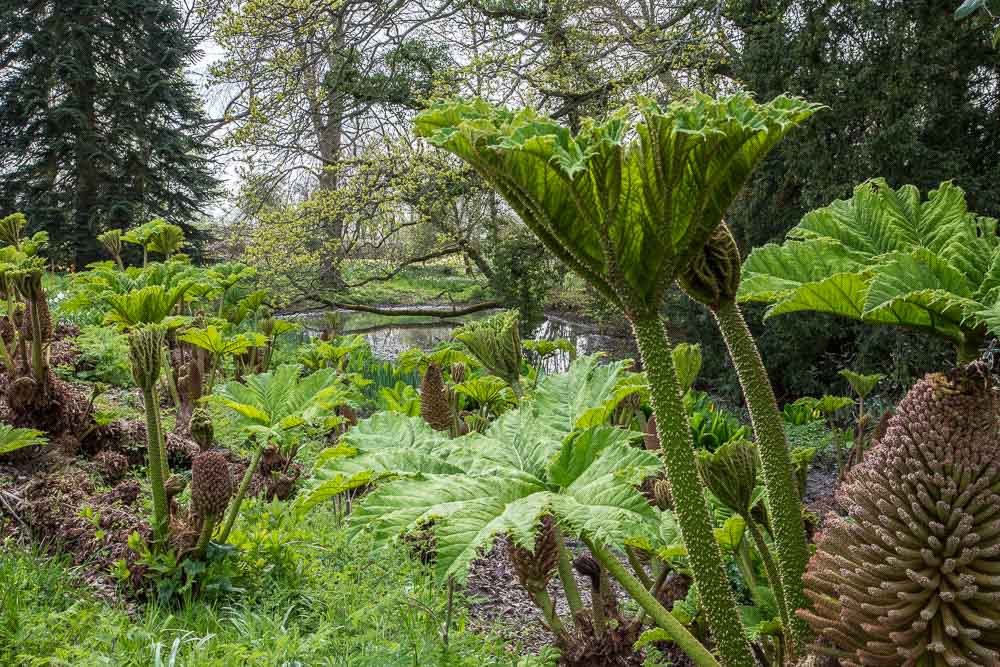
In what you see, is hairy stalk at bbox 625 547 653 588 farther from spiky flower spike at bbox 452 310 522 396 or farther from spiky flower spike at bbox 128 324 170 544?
spiky flower spike at bbox 128 324 170 544

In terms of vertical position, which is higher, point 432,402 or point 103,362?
point 432,402

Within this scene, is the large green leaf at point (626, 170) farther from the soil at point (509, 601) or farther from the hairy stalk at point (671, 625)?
the soil at point (509, 601)

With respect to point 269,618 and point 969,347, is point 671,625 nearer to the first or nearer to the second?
point 969,347

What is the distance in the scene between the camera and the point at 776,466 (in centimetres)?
104

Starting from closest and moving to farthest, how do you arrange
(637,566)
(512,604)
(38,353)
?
(637,566), (512,604), (38,353)

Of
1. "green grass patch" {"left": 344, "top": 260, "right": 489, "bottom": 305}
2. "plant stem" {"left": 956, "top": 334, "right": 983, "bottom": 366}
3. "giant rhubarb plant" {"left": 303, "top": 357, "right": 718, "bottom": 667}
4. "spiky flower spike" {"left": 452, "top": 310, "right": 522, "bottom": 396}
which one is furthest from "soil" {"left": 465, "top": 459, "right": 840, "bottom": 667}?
"green grass patch" {"left": 344, "top": 260, "right": 489, "bottom": 305}

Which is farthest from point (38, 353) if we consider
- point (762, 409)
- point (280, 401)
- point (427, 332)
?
point (427, 332)

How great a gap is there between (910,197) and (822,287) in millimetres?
409

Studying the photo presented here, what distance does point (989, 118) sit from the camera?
6.50m

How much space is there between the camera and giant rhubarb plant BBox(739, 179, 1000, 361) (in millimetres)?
911

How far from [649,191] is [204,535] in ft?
7.70

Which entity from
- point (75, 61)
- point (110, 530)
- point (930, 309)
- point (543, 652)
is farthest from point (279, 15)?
point (75, 61)

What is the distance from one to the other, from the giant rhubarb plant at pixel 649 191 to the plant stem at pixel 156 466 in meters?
1.88

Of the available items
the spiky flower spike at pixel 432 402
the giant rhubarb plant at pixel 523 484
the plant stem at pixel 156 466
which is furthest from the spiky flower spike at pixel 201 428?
the giant rhubarb plant at pixel 523 484
